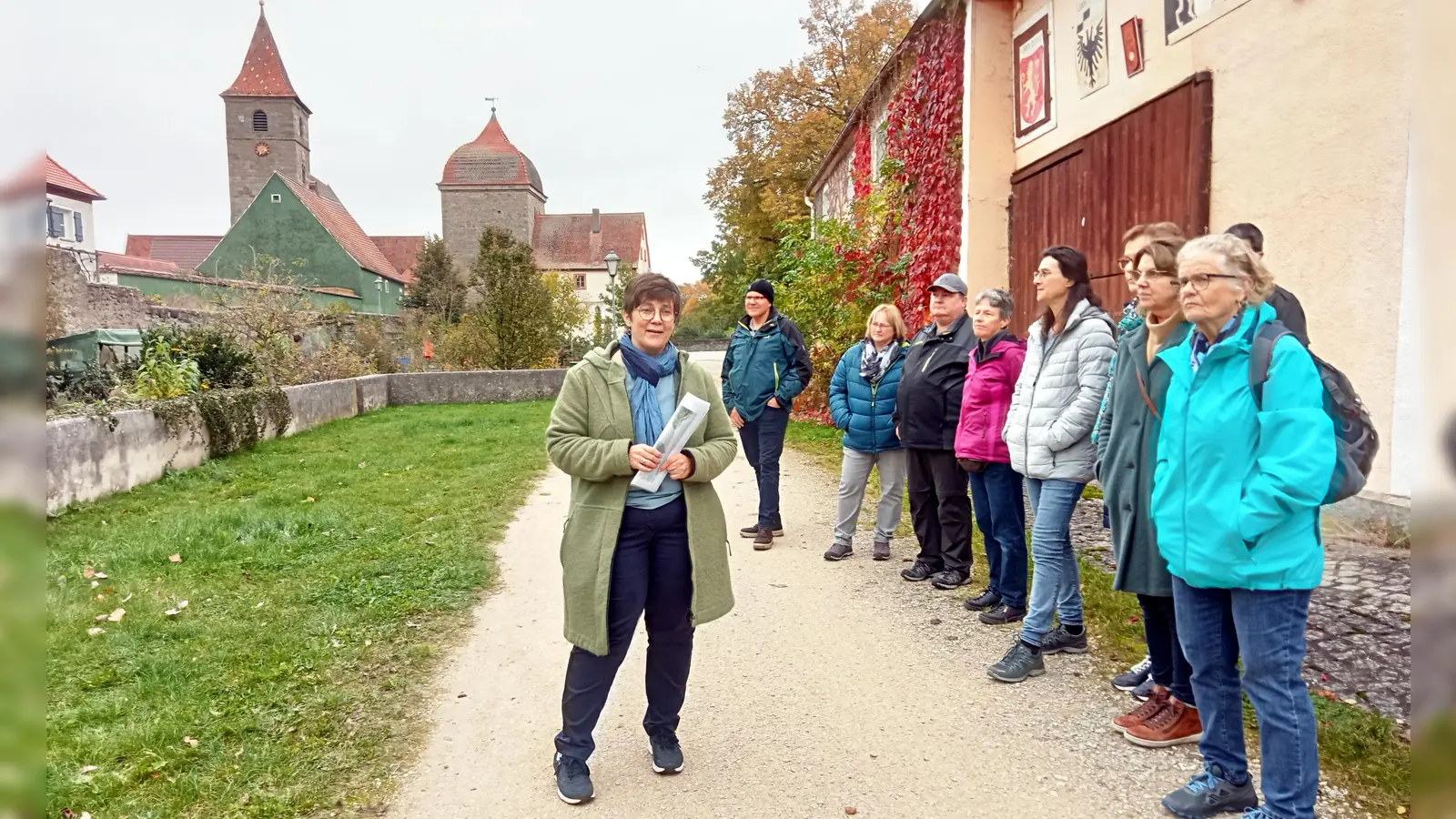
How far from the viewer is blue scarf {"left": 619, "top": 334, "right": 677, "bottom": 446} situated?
11.6 ft

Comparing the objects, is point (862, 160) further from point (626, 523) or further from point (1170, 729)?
point (626, 523)

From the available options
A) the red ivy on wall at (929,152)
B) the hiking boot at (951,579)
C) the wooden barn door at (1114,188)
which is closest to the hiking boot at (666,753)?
the hiking boot at (951,579)

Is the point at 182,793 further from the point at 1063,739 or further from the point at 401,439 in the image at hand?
the point at 401,439

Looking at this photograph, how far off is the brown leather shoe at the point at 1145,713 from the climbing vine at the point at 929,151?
25.3ft

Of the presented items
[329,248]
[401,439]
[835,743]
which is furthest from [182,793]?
[329,248]

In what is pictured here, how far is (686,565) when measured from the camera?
3.58m

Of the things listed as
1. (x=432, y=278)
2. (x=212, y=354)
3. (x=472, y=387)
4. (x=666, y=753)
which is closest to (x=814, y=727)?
(x=666, y=753)

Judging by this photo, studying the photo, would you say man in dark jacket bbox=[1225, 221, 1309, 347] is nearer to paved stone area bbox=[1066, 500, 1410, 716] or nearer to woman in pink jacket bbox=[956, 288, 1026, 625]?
paved stone area bbox=[1066, 500, 1410, 716]

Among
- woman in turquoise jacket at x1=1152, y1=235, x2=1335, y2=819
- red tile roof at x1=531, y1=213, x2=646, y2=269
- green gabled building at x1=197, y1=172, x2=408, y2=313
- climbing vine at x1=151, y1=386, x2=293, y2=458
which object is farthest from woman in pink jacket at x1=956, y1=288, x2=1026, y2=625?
red tile roof at x1=531, y1=213, x2=646, y2=269

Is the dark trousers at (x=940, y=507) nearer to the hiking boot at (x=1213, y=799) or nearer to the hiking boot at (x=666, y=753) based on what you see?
the hiking boot at (x=1213, y=799)

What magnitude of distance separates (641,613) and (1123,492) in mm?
2022

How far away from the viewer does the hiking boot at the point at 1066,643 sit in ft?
15.6

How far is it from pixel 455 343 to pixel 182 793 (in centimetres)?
2177

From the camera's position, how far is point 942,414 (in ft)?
19.0
